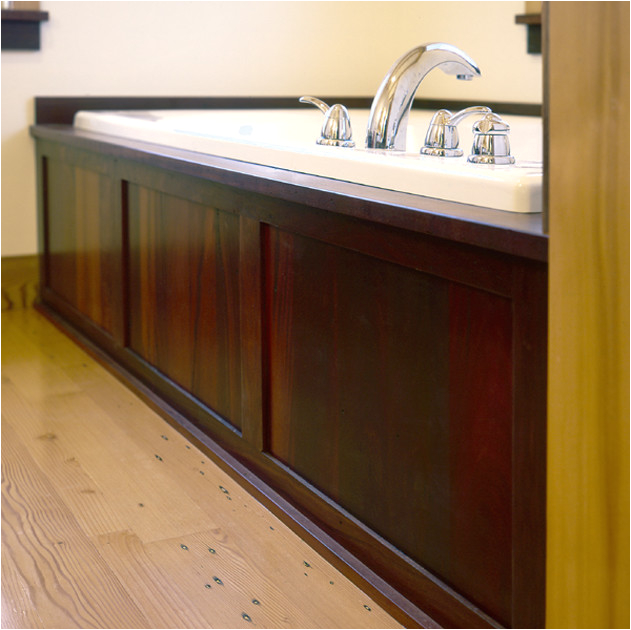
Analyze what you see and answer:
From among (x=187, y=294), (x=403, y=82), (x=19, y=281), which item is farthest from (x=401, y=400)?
(x=19, y=281)

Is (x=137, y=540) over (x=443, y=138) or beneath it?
beneath

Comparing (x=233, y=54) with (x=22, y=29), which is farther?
(x=233, y=54)

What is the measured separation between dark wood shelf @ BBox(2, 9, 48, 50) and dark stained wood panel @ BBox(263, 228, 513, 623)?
63.3 inches

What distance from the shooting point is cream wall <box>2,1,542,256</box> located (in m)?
2.74

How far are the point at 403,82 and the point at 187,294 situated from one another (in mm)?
586

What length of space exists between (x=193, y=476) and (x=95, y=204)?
969 millimetres

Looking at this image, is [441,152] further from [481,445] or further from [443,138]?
[481,445]

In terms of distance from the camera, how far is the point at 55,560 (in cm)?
127

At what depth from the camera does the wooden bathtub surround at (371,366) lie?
946 mm

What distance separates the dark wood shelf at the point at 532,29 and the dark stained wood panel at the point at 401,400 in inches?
58.6

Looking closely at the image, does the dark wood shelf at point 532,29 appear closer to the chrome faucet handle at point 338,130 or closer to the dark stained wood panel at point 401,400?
the chrome faucet handle at point 338,130

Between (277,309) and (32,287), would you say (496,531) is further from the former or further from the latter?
(32,287)

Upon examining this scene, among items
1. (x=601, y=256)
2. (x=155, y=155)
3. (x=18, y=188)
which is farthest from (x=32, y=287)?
(x=601, y=256)

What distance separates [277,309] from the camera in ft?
4.66
